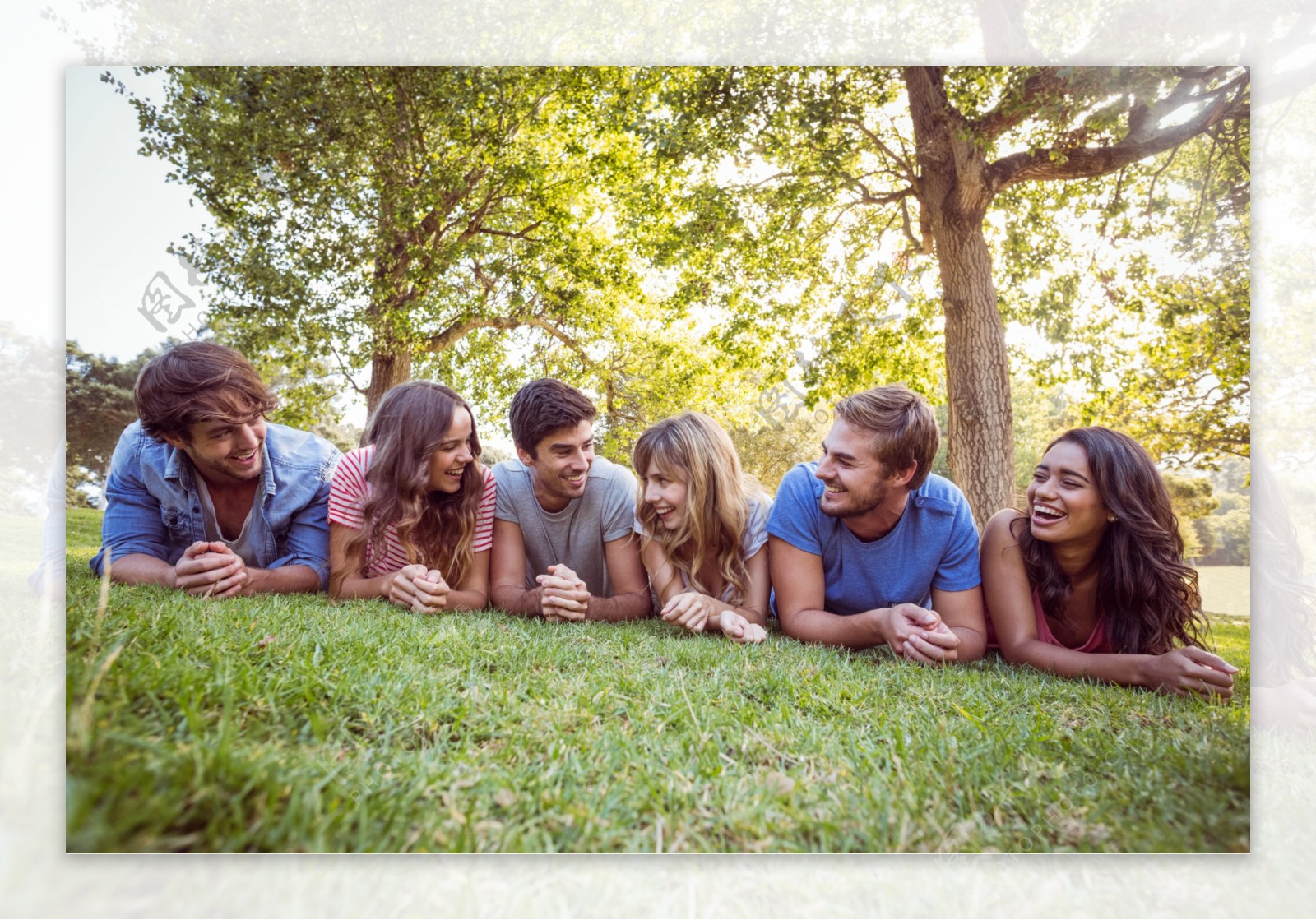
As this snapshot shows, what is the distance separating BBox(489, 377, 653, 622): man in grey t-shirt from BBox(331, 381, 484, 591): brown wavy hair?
0.24 m

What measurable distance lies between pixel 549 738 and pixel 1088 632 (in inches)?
105

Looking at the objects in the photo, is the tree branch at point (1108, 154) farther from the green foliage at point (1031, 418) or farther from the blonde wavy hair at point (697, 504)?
the blonde wavy hair at point (697, 504)

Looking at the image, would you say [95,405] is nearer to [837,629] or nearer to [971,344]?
[837,629]

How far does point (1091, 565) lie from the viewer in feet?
11.3

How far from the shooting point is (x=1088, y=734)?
2346 millimetres

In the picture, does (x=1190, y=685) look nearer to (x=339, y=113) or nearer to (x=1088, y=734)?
(x=1088, y=734)


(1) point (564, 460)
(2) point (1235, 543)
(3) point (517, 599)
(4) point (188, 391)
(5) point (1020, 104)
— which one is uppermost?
(5) point (1020, 104)

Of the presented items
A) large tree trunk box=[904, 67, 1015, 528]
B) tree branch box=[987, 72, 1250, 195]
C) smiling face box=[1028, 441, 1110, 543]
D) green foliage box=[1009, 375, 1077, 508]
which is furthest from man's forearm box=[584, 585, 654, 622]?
tree branch box=[987, 72, 1250, 195]

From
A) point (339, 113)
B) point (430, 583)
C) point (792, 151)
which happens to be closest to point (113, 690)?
point (430, 583)

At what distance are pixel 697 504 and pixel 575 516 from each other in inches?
29.7

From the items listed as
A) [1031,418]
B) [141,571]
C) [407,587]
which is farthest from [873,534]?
[141,571]

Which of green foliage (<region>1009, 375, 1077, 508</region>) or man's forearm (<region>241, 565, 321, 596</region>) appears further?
green foliage (<region>1009, 375, 1077, 508</region>)

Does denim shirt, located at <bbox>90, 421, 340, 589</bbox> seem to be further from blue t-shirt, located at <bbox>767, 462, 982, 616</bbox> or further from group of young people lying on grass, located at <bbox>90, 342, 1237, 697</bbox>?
blue t-shirt, located at <bbox>767, 462, 982, 616</bbox>

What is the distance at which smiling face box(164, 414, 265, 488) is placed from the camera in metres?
3.48
